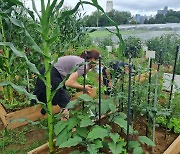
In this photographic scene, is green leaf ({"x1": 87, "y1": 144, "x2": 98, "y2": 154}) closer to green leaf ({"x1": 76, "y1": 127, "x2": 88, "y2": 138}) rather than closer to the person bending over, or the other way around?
green leaf ({"x1": 76, "y1": 127, "x2": 88, "y2": 138})

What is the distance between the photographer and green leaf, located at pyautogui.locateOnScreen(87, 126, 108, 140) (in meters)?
1.78

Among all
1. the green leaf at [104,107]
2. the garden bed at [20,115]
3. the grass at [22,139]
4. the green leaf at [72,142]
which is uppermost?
the green leaf at [104,107]

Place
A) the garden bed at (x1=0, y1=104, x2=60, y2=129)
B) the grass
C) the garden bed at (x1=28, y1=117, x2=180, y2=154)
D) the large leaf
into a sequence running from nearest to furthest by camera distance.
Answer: the large leaf, the garden bed at (x1=28, y1=117, x2=180, y2=154), the grass, the garden bed at (x1=0, y1=104, x2=60, y2=129)

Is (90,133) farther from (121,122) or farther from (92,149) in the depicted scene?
(121,122)

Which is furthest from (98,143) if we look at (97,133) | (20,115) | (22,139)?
(20,115)

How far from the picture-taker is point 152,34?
9.22 m

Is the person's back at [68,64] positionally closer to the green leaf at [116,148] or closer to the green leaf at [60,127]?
the green leaf at [60,127]

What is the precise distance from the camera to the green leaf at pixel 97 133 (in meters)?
1.78

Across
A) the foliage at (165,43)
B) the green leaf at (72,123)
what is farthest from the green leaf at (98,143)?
the foliage at (165,43)

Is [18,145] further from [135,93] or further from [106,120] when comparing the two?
[135,93]

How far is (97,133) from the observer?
1812mm

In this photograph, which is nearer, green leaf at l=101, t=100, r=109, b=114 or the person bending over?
green leaf at l=101, t=100, r=109, b=114

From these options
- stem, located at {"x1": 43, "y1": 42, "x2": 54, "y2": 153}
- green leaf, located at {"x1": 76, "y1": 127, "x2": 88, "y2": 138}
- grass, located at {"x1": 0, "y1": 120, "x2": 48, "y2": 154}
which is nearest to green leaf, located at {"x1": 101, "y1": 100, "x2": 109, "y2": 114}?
green leaf, located at {"x1": 76, "y1": 127, "x2": 88, "y2": 138}

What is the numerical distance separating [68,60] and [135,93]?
3.30 ft
